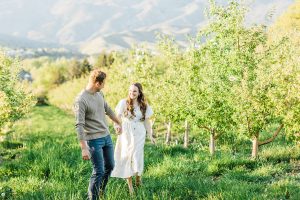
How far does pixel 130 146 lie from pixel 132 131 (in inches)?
12.6

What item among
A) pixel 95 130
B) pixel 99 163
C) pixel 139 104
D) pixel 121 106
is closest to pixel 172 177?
pixel 139 104

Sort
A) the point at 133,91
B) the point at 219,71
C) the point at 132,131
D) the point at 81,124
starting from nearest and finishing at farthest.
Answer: the point at 81,124
the point at 133,91
the point at 132,131
the point at 219,71

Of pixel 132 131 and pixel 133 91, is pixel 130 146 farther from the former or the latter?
Answer: pixel 133 91

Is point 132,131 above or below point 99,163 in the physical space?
above

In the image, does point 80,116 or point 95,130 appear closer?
point 80,116

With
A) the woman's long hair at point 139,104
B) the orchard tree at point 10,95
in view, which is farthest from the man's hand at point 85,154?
the orchard tree at point 10,95

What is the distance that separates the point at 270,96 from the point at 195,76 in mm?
4577

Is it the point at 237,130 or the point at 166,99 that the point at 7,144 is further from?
the point at 237,130

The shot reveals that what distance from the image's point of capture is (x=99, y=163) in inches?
285

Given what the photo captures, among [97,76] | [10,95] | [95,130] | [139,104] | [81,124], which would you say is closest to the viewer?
[81,124]

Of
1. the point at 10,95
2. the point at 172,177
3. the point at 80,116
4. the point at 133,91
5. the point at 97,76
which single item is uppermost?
the point at 10,95

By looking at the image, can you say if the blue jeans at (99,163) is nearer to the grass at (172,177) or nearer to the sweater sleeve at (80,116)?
the grass at (172,177)

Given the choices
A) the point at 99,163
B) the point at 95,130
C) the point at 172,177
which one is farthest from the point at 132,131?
the point at 99,163

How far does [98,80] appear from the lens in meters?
→ 7.26
